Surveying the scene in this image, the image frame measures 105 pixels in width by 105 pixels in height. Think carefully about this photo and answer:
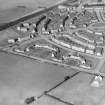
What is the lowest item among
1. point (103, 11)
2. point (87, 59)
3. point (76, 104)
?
point (76, 104)

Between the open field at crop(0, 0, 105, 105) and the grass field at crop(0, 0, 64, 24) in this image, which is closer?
the open field at crop(0, 0, 105, 105)

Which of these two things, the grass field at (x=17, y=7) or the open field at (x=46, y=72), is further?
the grass field at (x=17, y=7)

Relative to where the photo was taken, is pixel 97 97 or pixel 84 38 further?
pixel 84 38

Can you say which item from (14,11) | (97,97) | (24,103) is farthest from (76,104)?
(14,11)

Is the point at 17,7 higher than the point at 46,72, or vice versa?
the point at 17,7

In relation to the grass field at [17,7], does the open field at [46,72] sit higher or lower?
lower

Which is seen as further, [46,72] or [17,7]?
[17,7]

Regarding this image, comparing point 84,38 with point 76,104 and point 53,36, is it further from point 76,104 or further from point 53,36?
point 76,104

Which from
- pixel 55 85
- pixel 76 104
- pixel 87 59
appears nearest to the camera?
pixel 76 104

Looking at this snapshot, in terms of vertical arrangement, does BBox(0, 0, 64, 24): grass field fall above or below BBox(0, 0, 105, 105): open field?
above

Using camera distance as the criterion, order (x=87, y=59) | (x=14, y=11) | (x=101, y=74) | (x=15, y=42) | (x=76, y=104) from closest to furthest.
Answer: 1. (x=76, y=104)
2. (x=101, y=74)
3. (x=87, y=59)
4. (x=15, y=42)
5. (x=14, y=11)

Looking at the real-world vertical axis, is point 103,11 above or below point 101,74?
above
